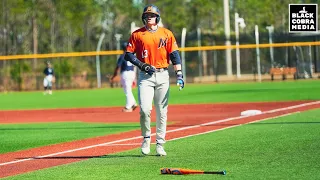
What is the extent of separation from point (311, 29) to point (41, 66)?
41.8 metres

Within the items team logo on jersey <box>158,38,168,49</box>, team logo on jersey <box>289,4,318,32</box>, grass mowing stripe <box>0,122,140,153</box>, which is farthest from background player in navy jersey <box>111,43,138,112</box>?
team logo on jersey <box>158,38,168,49</box>

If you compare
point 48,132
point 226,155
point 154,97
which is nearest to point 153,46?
point 154,97

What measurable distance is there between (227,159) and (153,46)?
6.96 feet

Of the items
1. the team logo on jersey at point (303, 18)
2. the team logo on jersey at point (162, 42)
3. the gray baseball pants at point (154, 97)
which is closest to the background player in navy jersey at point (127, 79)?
the team logo on jersey at point (303, 18)

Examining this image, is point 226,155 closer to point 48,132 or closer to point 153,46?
point 153,46

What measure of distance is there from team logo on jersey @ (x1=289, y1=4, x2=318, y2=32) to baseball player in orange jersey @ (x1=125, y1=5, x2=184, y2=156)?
734cm

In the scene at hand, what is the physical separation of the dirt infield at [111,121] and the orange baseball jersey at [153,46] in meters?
1.82

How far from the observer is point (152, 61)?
13.1 metres

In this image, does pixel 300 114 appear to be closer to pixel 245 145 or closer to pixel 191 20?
pixel 245 145

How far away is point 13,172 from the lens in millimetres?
11930

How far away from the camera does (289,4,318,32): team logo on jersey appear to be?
2009 centimetres

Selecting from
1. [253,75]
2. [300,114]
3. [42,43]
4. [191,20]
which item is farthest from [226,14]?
[300,114]

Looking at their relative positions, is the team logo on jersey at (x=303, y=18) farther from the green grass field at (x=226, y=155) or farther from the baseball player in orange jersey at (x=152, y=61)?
the baseball player in orange jersey at (x=152, y=61)

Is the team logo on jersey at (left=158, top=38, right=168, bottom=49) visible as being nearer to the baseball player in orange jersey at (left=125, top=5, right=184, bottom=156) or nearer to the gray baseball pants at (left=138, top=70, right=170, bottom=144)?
the baseball player in orange jersey at (left=125, top=5, right=184, bottom=156)
